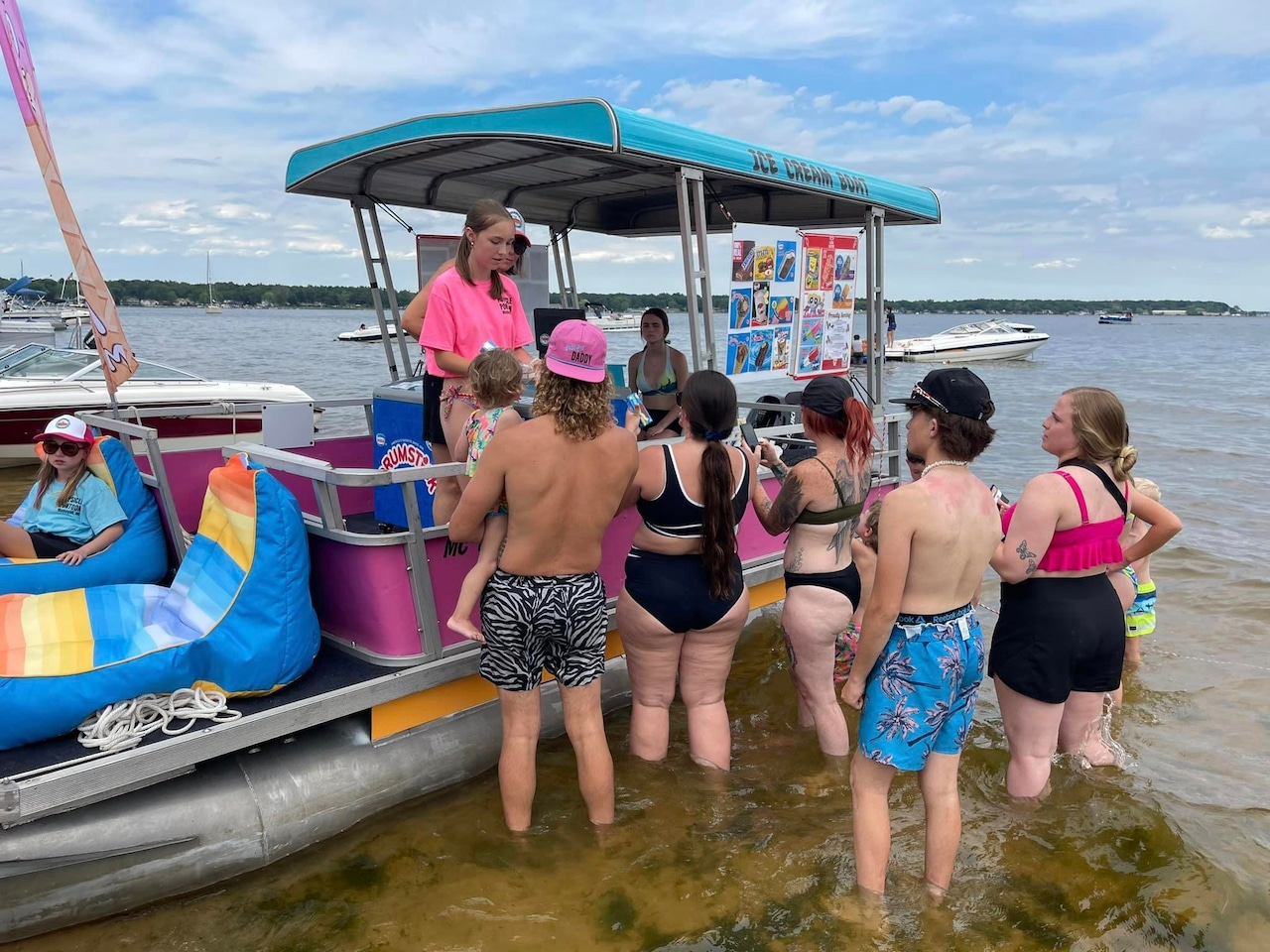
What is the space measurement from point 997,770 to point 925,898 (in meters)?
1.42

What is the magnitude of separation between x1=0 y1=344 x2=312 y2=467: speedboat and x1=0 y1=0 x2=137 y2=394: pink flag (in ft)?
21.6

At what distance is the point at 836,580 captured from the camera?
3.84m

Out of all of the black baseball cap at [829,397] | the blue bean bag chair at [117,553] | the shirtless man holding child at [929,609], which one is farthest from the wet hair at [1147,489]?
the blue bean bag chair at [117,553]

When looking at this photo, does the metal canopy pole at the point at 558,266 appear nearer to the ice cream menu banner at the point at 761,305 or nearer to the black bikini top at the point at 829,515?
the ice cream menu banner at the point at 761,305

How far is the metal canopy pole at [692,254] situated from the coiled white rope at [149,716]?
9.12 feet

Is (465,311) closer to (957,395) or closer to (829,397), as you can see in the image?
(829,397)

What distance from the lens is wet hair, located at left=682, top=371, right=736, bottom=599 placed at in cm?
330

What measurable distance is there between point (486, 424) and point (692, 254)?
71.8 inches

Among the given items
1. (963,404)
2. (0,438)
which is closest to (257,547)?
(963,404)

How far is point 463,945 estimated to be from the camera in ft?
9.70

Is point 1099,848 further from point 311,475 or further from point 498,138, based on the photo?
point 498,138

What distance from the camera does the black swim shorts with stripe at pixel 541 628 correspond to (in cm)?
310

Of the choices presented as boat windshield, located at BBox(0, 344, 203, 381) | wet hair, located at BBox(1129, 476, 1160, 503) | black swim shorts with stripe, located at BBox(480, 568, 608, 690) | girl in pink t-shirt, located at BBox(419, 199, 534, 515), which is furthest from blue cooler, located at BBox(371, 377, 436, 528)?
boat windshield, located at BBox(0, 344, 203, 381)

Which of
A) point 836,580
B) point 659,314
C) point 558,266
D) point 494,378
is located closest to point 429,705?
point 494,378
